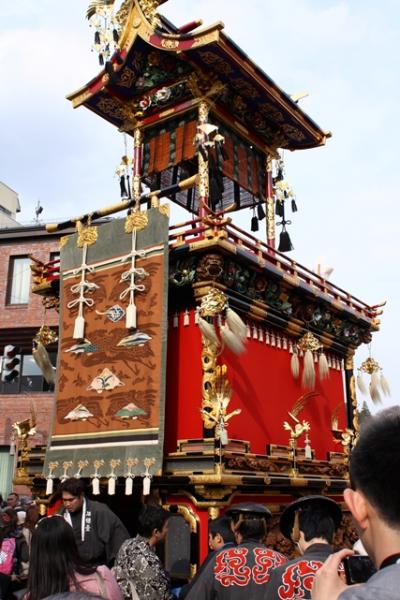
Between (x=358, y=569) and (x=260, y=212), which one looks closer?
(x=358, y=569)

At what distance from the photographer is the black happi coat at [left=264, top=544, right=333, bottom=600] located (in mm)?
3090

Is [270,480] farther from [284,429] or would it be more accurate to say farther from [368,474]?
[368,474]

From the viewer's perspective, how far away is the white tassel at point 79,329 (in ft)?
38.0

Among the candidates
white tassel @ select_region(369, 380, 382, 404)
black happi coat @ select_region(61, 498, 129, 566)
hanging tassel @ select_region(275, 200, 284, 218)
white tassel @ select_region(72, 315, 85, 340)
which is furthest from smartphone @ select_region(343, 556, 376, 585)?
white tassel @ select_region(369, 380, 382, 404)

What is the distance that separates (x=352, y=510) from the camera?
1.67m

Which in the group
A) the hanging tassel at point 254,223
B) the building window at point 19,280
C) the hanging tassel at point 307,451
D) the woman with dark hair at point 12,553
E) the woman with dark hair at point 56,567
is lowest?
the woman with dark hair at point 12,553

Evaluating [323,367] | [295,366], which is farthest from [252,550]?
[323,367]

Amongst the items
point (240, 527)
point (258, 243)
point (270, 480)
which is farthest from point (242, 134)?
point (240, 527)

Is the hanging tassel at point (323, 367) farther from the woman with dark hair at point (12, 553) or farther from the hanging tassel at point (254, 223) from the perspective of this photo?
the woman with dark hair at point (12, 553)

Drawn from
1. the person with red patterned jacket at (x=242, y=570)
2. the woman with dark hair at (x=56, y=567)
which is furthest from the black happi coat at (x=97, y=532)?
the woman with dark hair at (x=56, y=567)

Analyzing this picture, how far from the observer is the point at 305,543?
335 centimetres

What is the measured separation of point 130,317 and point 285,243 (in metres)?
5.44

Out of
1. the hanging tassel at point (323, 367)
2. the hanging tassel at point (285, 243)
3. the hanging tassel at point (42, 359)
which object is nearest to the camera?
the hanging tassel at point (42, 359)

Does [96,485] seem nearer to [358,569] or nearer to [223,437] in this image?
[223,437]
